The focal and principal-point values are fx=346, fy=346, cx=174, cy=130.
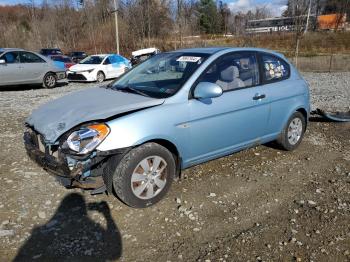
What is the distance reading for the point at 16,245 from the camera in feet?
10.4

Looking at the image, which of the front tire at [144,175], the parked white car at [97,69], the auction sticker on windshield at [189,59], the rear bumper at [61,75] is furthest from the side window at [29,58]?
the front tire at [144,175]

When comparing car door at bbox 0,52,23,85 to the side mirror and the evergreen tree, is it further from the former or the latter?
the evergreen tree

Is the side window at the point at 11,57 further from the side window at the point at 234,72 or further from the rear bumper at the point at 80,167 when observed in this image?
the side window at the point at 234,72

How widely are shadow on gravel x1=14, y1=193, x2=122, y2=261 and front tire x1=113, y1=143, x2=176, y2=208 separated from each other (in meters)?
0.34

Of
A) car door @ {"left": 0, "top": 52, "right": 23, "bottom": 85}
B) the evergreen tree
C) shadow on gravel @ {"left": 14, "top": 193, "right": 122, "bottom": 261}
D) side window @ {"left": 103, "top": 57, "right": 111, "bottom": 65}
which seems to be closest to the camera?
shadow on gravel @ {"left": 14, "top": 193, "right": 122, "bottom": 261}

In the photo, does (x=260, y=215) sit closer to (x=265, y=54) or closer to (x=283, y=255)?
(x=283, y=255)

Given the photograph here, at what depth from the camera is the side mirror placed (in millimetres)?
3918

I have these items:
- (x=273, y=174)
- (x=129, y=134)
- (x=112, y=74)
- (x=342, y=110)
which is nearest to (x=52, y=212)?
(x=129, y=134)

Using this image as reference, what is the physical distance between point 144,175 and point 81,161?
701mm

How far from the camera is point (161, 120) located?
12.2ft

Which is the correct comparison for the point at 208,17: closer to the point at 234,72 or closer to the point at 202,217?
the point at 234,72

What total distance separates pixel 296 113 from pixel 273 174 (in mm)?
1292

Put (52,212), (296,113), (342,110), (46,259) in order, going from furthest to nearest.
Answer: (342,110) < (296,113) < (52,212) < (46,259)

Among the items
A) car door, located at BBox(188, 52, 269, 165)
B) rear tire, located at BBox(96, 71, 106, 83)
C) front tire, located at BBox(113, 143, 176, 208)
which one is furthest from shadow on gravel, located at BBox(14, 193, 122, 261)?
rear tire, located at BBox(96, 71, 106, 83)
